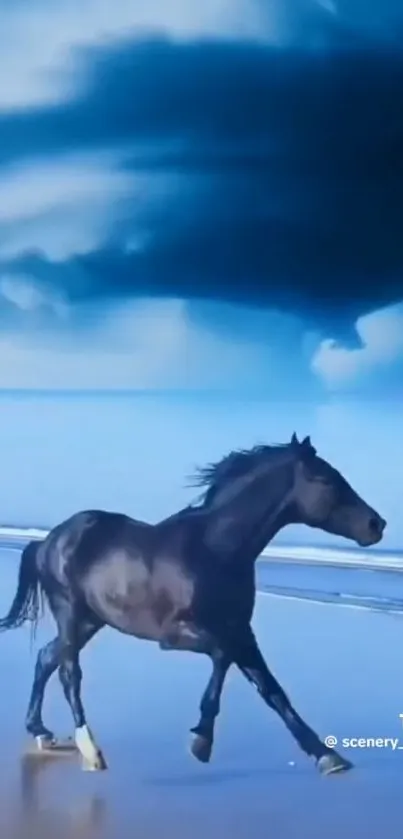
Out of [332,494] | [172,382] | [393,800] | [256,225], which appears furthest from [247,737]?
[256,225]

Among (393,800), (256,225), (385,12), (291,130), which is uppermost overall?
(385,12)

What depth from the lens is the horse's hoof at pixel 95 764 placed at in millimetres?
1314

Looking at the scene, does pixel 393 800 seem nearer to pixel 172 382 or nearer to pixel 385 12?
pixel 172 382

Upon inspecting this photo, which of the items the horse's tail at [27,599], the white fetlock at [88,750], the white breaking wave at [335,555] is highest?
the white breaking wave at [335,555]

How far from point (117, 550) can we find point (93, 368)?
0.25 metres

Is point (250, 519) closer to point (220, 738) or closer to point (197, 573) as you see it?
point (197, 573)

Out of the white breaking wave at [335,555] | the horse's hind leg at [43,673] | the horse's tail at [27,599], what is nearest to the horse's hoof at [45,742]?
the horse's hind leg at [43,673]

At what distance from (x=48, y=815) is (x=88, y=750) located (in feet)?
0.31

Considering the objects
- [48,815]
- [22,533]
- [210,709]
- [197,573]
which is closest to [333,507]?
[197,573]

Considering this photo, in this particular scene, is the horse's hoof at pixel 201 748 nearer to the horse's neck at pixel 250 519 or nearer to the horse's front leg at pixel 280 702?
the horse's front leg at pixel 280 702

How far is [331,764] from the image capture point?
132 centimetres

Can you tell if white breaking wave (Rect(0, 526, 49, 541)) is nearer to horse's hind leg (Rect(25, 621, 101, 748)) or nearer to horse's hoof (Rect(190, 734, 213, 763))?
horse's hind leg (Rect(25, 621, 101, 748))

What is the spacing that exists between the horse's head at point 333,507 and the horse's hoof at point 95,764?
1.34 feet

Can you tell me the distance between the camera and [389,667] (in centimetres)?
135
